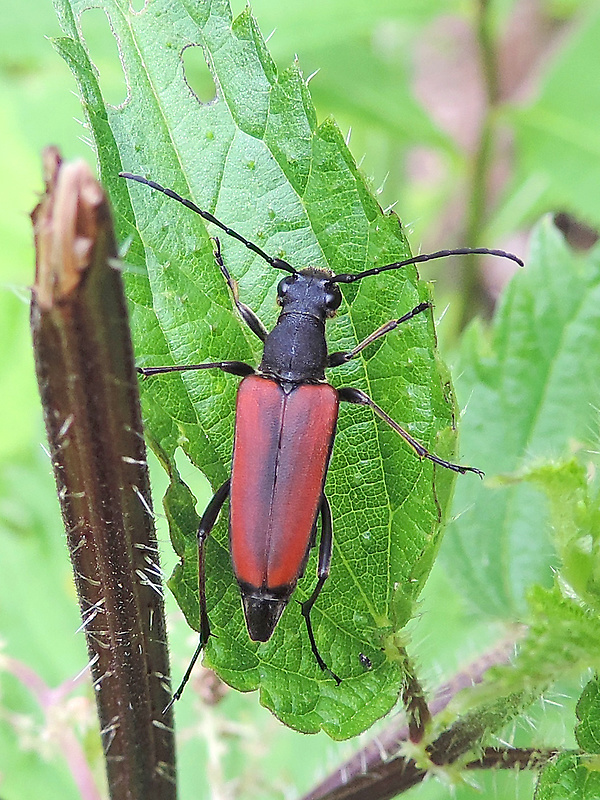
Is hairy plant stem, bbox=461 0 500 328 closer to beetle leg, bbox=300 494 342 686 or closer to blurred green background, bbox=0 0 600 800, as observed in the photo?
blurred green background, bbox=0 0 600 800

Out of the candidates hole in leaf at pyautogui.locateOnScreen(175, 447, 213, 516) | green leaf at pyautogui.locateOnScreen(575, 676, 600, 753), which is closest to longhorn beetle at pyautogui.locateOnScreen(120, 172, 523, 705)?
green leaf at pyautogui.locateOnScreen(575, 676, 600, 753)

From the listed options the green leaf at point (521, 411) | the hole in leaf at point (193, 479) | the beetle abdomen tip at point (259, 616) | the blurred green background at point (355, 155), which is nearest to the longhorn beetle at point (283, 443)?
the beetle abdomen tip at point (259, 616)

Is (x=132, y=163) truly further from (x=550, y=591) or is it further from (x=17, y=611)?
(x=17, y=611)

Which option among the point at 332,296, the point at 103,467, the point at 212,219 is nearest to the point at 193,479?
the point at 332,296

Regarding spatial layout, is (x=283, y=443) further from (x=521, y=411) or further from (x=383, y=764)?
(x=521, y=411)

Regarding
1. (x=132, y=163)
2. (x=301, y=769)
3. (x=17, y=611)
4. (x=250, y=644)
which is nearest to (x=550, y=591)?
(x=250, y=644)
